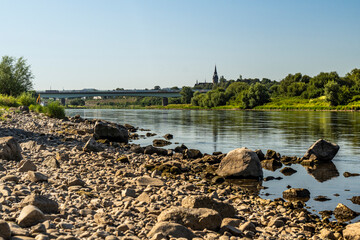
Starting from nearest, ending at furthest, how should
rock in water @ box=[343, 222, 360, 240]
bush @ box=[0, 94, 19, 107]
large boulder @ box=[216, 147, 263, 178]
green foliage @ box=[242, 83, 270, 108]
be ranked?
1. rock in water @ box=[343, 222, 360, 240]
2. large boulder @ box=[216, 147, 263, 178]
3. bush @ box=[0, 94, 19, 107]
4. green foliage @ box=[242, 83, 270, 108]

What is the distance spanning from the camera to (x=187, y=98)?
167 m

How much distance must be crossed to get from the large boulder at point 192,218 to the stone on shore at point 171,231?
1.99ft

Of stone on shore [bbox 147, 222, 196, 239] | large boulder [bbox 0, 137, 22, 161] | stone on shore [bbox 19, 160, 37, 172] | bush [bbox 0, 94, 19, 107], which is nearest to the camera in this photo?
stone on shore [bbox 147, 222, 196, 239]

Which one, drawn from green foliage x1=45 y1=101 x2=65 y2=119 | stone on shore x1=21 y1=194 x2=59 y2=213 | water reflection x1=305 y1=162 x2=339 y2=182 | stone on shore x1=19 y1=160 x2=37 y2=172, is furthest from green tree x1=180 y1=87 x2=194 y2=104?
stone on shore x1=21 y1=194 x2=59 y2=213

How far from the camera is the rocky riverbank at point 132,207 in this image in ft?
23.2

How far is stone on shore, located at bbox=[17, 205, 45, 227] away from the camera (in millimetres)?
6598

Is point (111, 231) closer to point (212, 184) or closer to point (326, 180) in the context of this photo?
point (212, 184)

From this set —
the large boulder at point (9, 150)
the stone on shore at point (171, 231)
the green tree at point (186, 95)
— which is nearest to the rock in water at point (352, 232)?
the stone on shore at point (171, 231)

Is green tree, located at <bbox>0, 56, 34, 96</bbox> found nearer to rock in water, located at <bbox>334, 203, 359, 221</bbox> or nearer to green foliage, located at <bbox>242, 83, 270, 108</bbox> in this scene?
rock in water, located at <bbox>334, 203, 359, 221</bbox>

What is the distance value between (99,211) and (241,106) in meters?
123

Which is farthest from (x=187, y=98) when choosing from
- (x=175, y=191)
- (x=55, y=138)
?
(x=175, y=191)

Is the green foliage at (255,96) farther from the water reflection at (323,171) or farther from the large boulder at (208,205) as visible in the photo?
the large boulder at (208,205)

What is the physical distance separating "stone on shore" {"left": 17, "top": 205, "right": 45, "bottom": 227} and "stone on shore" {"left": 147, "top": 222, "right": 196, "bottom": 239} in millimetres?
2241

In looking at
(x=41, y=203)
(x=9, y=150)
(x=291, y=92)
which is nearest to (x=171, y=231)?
(x=41, y=203)
